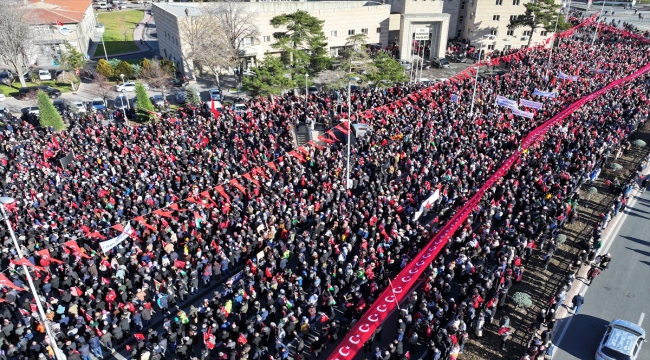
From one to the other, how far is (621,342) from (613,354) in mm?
458

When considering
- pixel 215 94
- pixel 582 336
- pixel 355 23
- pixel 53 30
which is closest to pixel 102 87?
pixel 215 94

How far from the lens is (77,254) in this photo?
17.5m

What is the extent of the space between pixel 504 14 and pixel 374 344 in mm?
52925

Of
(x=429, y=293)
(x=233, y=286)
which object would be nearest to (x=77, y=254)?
(x=233, y=286)

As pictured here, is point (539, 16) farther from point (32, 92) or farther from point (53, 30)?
point (53, 30)

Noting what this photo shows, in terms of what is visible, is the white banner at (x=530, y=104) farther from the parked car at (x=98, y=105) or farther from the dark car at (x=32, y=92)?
the dark car at (x=32, y=92)

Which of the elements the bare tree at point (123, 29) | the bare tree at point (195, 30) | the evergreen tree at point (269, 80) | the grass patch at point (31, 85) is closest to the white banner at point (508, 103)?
the evergreen tree at point (269, 80)

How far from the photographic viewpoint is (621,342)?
13.8 meters

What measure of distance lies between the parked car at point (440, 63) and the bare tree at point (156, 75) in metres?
29.7

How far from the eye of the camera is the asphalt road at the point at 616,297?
1484 centimetres

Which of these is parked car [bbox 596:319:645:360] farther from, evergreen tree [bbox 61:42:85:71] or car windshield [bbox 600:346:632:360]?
evergreen tree [bbox 61:42:85:71]

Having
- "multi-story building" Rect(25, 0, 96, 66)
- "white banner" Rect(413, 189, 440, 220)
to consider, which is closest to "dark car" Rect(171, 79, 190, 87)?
"multi-story building" Rect(25, 0, 96, 66)

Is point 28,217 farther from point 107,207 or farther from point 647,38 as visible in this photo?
point 647,38

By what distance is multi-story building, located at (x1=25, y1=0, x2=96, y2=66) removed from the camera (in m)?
50.1
